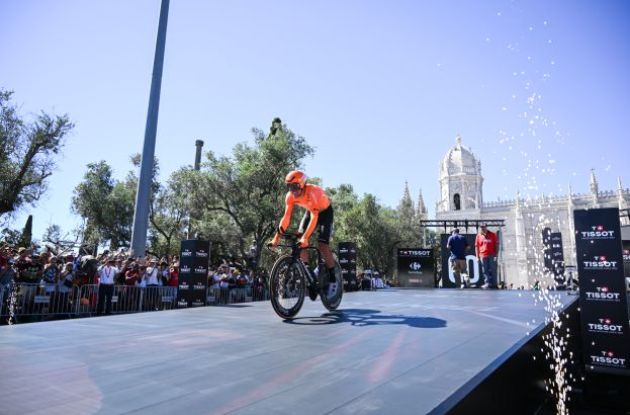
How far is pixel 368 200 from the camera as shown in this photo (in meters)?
48.5

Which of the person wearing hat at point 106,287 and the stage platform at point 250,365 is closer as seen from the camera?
the stage platform at point 250,365

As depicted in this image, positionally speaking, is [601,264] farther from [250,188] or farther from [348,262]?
[250,188]

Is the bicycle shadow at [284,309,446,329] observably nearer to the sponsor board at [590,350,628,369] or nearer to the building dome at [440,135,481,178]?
the sponsor board at [590,350,628,369]

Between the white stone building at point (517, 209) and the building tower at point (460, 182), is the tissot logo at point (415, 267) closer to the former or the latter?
the white stone building at point (517, 209)

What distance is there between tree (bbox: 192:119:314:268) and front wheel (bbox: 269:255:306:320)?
24043mm

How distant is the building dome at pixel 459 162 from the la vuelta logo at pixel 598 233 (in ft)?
321

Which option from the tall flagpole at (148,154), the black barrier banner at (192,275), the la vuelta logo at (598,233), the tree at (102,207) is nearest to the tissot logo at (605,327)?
the la vuelta logo at (598,233)

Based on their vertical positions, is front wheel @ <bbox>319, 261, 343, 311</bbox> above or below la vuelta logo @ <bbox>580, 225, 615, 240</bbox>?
below

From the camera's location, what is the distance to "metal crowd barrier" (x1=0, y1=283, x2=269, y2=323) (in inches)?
440

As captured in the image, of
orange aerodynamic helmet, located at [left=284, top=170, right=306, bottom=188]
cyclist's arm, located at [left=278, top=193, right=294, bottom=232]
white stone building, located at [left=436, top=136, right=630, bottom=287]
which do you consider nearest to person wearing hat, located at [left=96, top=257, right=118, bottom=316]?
cyclist's arm, located at [left=278, top=193, right=294, bottom=232]

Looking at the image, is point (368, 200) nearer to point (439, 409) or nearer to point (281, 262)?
point (281, 262)

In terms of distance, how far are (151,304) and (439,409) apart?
584 inches

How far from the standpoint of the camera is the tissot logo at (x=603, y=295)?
7.93 m

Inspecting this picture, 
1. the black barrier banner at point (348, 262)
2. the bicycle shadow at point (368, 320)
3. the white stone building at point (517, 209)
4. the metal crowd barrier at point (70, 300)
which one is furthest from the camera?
the white stone building at point (517, 209)
